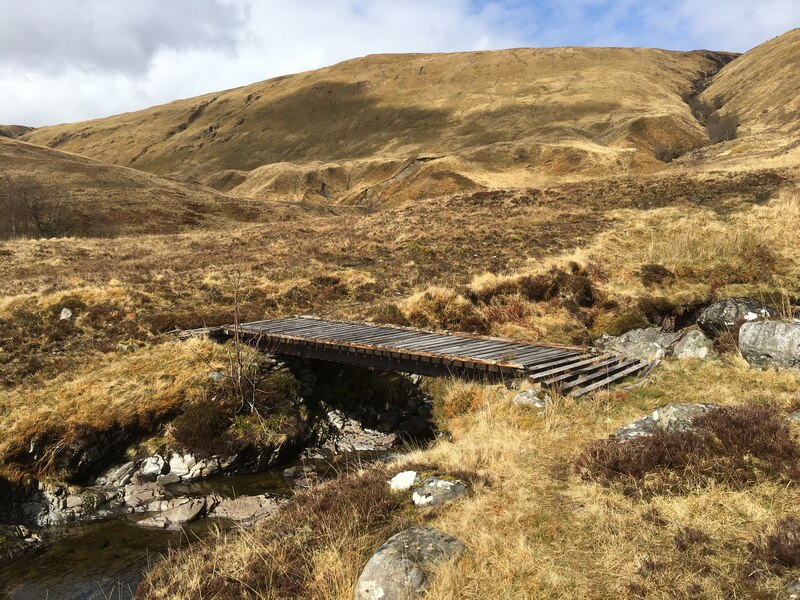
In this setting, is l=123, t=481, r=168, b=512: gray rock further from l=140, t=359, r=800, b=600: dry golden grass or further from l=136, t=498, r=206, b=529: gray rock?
l=140, t=359, r=800, b=600: dry golden grass

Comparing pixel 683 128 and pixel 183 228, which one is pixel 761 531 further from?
pixel 683 128

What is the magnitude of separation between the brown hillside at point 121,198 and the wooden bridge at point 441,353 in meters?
49.9

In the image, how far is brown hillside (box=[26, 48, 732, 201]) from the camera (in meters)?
87.7

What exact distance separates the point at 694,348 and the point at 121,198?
74.5 meters

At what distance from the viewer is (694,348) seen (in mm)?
13344

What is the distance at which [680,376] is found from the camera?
11219 millimetres

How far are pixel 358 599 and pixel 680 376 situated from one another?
9.21 m

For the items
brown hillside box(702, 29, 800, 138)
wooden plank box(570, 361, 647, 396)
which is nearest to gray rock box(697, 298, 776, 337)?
wooden plank box(570, 361, 647, 396)

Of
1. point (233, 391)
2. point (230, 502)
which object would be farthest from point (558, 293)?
→ point (230, 502)

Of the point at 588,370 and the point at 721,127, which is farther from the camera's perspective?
the point at 721,127

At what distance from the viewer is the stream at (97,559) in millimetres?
8711

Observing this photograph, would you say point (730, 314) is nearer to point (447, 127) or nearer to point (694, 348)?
point (694, 348)

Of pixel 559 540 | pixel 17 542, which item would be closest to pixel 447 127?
pixel 17 542

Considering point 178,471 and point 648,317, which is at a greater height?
point 648,317
